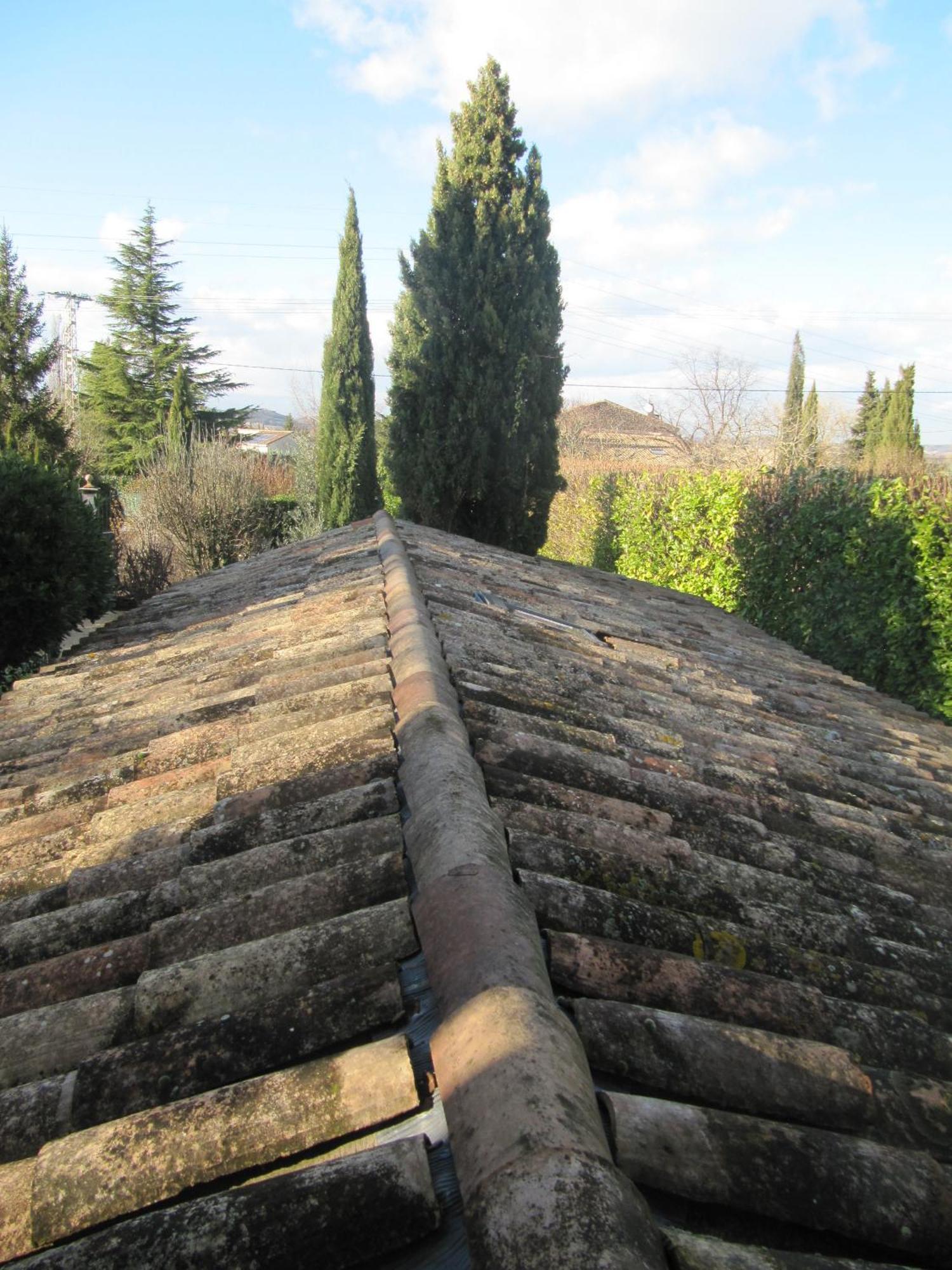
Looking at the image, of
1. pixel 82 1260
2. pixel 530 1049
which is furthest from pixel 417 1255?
pixel 82 1260

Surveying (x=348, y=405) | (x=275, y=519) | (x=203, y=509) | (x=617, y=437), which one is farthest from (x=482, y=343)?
(x=617, y=437)

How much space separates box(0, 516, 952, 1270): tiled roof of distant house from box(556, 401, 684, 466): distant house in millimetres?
28313

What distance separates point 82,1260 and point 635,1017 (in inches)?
36.7

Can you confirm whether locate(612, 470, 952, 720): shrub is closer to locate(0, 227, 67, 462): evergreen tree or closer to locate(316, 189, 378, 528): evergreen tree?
locate(316, 189, 378, 528): evergreen tree

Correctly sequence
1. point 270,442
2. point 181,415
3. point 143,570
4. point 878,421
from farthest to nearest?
point 270,442 → point 878,421 → point 181,415 → point 143,570

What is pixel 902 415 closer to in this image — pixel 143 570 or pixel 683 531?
pixel 683 531

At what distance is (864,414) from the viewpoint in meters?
37.3

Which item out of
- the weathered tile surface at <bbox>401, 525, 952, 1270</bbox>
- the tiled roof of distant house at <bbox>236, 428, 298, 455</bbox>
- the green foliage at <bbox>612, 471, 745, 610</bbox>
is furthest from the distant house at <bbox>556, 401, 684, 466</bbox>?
the weathered tile surface at <bbox>401, 525, 952, 1270</bbox>

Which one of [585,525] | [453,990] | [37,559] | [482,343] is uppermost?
[482,343]

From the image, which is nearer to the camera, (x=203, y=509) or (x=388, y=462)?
(x=388, y=462)

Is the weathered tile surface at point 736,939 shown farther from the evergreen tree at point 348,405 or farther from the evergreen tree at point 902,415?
the evergreen tree at point 902,415

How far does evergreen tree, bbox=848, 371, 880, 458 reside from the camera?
35188 mm

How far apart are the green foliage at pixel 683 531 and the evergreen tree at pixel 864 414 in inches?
946

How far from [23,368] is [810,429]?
2702 centimetres
